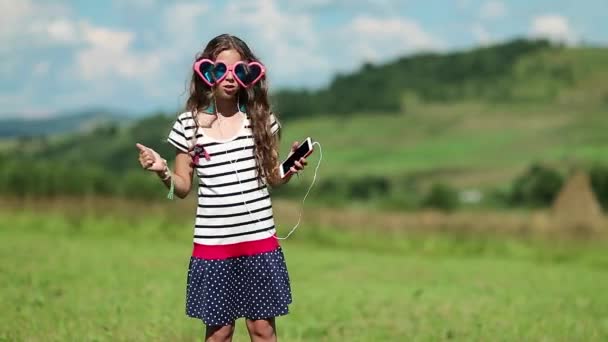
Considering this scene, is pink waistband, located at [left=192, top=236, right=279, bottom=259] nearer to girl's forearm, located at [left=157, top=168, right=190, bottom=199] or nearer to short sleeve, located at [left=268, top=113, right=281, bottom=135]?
girl's forearm, located at [left=157, top=168, right=190, bottom=199]

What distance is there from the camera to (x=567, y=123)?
111m

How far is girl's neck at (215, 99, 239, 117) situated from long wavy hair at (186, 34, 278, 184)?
0.20 feet

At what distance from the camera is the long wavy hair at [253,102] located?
5457mm

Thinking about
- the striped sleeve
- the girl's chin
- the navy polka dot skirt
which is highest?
the girl's chin

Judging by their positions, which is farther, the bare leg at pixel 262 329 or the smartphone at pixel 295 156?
the bare leg at pixel 262 329

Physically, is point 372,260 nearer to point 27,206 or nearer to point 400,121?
point 27,206

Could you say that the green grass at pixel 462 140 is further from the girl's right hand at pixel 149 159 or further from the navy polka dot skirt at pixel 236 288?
the girl's right hand at pixel 149 159

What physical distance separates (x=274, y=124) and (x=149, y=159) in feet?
2.91

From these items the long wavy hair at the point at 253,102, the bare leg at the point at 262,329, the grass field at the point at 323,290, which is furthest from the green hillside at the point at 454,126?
the bare leg at the point at 262,329

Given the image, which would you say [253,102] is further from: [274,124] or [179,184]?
[179,184]

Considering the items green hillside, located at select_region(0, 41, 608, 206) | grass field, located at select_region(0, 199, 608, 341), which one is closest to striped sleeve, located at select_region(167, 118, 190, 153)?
grass field, located at select_region(0, 199, 608, 341)

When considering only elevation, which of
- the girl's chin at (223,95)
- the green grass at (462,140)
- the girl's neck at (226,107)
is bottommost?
the girl's neck at (226,107)

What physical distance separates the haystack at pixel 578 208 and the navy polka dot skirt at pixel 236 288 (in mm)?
25230

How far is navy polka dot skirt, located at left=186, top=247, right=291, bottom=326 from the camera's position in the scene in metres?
5.44
